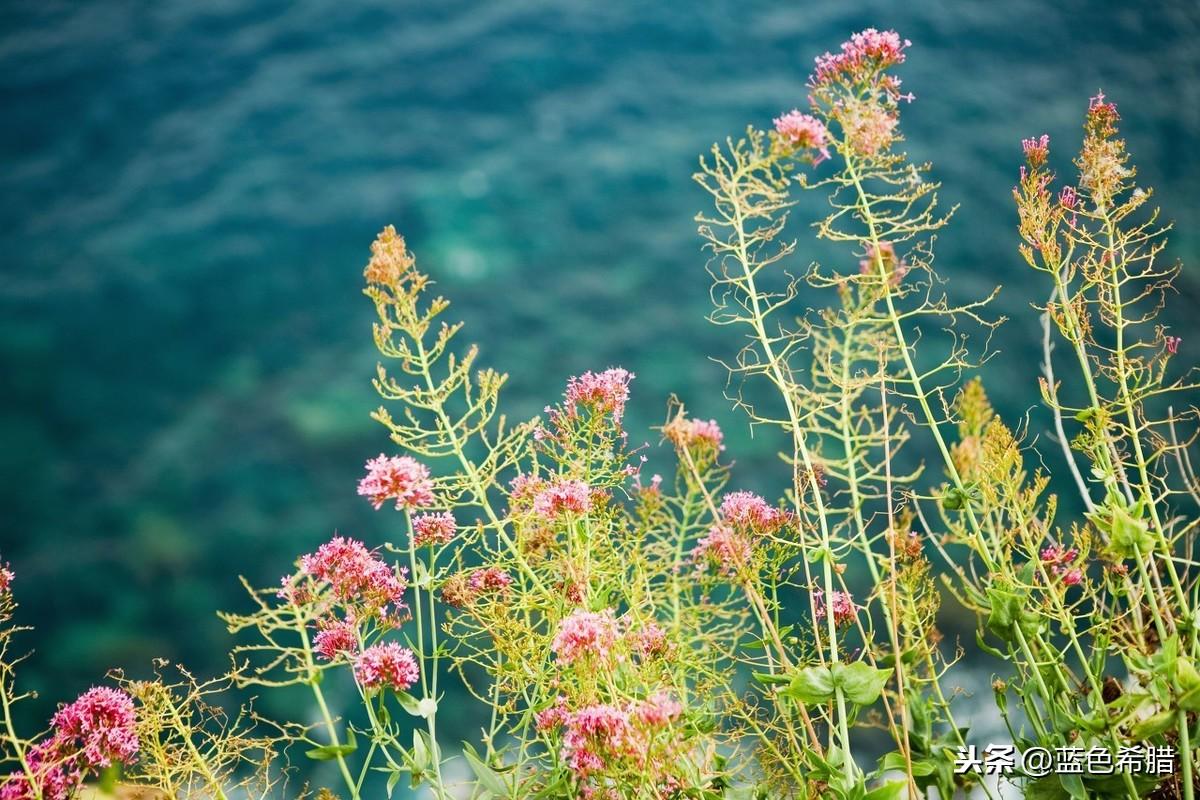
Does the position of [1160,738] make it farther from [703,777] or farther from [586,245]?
[586,245]

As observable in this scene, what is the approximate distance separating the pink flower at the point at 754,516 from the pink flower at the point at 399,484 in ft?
1.56

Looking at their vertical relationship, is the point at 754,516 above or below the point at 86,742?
below

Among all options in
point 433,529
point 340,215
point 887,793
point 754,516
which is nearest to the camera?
point 887,793

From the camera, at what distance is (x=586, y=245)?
15.1ft

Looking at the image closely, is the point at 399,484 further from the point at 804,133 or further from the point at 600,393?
the point at 804,133

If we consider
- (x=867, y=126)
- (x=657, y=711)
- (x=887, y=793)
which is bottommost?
(x=887, y=793)

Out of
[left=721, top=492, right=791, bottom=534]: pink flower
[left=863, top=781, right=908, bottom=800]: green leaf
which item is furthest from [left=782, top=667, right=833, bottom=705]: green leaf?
[left=721, top=492, right=791, bottom=534]: pink flower

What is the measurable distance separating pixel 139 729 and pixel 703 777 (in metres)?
0.75

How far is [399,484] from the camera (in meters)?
1.33

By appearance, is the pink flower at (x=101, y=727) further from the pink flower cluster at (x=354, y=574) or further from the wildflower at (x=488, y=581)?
the wildflower at (x=488, y=581)

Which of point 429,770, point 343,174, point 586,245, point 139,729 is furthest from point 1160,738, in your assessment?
point 343,174

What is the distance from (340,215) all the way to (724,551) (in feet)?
11.8

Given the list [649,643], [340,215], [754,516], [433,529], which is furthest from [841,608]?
[340,215]

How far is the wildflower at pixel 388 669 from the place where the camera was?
131 cm
